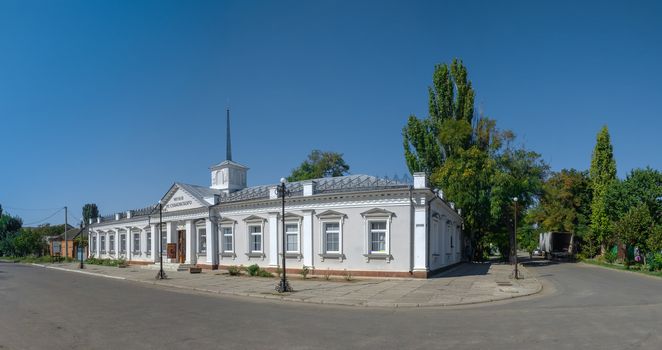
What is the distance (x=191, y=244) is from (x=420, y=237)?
17441 mm

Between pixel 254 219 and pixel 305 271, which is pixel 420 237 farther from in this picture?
pixel 254 219

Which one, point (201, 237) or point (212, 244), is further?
point (201, 237)

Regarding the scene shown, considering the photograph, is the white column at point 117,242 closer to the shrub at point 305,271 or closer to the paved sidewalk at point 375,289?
the paved sidewalk at point 375,289

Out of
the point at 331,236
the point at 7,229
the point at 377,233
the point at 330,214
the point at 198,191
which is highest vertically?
the point at 198,191

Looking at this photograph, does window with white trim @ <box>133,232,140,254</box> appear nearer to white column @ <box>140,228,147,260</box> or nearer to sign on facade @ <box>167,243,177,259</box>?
white column @ <box>140,228,147,260</box>

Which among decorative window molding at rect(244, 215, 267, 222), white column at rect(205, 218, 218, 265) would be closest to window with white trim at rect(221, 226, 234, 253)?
white column at rect(205, 218, 218, 265)

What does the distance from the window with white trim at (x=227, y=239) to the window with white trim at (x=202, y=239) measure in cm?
211

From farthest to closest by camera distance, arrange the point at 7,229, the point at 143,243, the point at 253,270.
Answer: the point at 7,229 → the point at 143,243 → the point at 253,270

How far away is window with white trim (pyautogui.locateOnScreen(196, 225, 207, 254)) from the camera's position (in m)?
32.6

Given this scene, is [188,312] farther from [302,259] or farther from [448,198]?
[448,198]

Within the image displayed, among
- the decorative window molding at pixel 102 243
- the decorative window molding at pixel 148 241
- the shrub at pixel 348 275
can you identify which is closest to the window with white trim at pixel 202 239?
the decorative window molding at pixel 148 241

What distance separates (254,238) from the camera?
96.0 feet

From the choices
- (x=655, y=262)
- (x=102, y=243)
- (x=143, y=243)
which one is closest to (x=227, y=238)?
(x=143, y=243)

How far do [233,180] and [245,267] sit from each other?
11.0 meters
